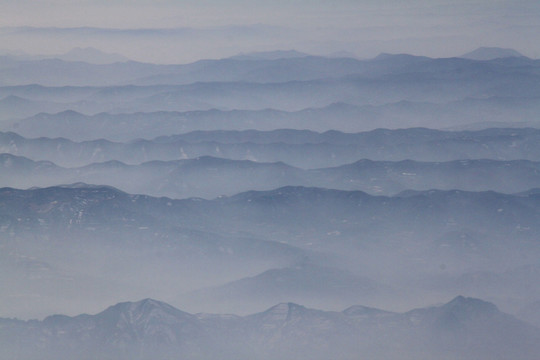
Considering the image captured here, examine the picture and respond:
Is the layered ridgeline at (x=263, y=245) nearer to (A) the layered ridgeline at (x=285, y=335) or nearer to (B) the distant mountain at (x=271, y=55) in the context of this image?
(A) the layered ridgeline at (x=285, y=335)

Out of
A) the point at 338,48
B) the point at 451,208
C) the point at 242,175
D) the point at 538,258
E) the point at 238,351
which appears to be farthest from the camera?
the point at 242,175

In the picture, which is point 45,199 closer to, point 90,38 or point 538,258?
point 90,38

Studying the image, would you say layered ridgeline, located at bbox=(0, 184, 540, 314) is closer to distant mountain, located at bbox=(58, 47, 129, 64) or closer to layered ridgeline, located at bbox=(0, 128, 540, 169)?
layered ridgeline, located at bbox=(0, 128, 540, 169)

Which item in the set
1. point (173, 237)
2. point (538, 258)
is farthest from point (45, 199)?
point (538, 258)

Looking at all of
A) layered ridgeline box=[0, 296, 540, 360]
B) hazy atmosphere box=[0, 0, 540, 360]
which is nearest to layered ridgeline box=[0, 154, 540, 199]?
hazy atmosphere box=[0, 0, 540, 360]

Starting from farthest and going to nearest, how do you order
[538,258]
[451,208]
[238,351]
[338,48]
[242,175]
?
[242,175]
[338,48]
[451,208]
[538,258]
[238,351]

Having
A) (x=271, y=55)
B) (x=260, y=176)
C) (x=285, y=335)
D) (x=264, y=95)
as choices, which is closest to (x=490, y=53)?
(x=271, y=55)

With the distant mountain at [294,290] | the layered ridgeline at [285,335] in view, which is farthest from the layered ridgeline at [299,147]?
the layered ridgeline at [285,335]
